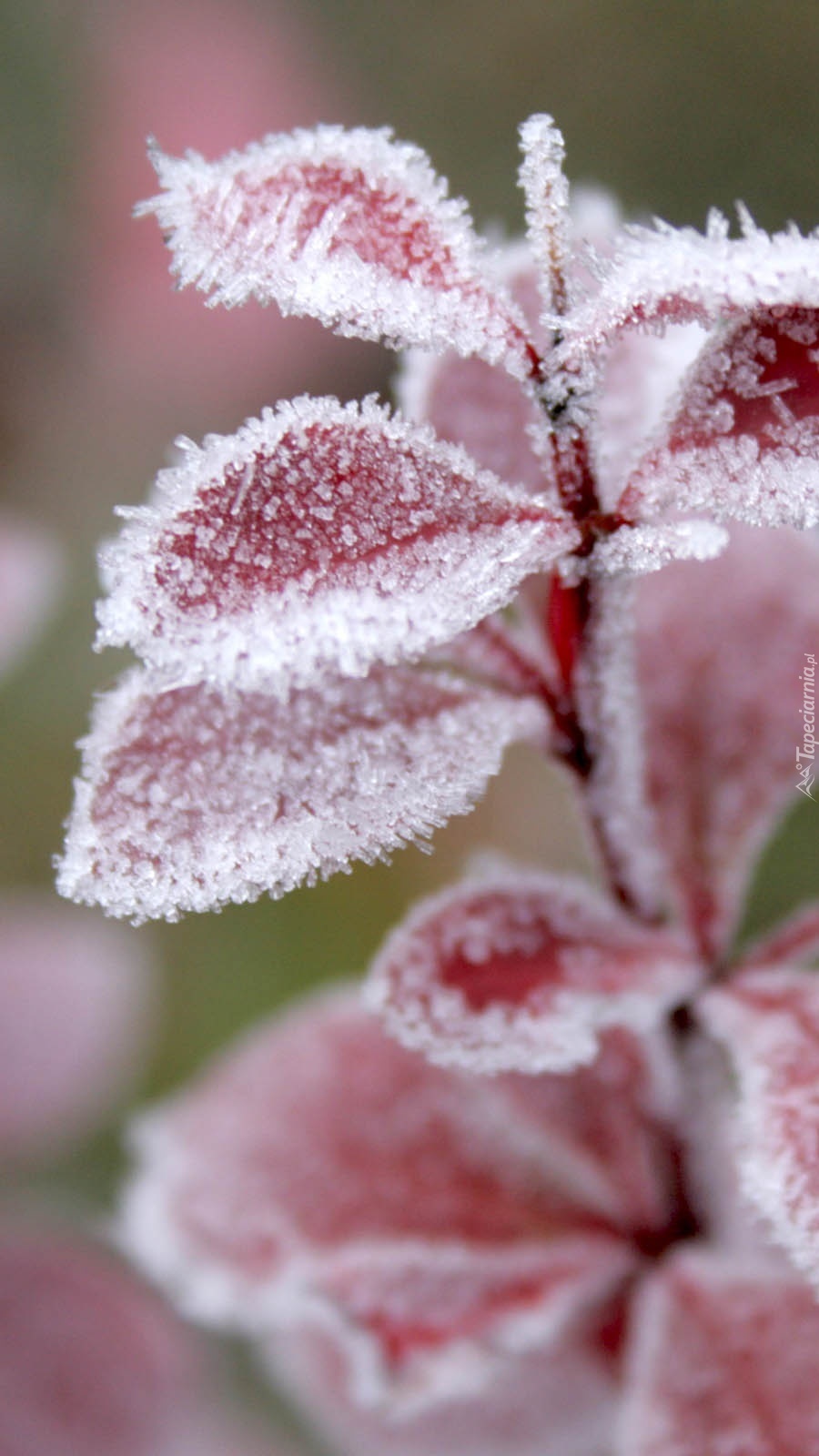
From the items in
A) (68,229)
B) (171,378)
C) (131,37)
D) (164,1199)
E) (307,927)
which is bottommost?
(164,1199)

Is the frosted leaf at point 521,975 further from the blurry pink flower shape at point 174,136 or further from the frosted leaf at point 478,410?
the blurry pink flower shape at point 174,136

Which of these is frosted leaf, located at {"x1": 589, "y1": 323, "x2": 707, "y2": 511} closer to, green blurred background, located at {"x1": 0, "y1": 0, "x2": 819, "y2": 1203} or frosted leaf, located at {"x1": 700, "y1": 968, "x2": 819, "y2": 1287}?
frosted leaf, located at {"x1": 700, "y1": 968, "x2": 819, "y2": 1287}

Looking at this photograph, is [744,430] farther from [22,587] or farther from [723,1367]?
[22,587]

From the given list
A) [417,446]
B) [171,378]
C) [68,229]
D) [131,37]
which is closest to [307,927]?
[171,378]

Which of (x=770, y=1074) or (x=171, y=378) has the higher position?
(x=171, y=378)

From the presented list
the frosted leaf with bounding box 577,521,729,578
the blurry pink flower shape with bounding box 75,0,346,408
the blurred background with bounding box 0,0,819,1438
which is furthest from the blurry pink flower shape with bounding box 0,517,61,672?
the blurry pink flower shape with bounding box 75,0,346,408

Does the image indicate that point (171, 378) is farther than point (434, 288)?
Yes

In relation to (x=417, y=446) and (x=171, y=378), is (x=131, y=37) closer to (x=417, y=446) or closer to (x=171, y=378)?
(x=171, y=378)
